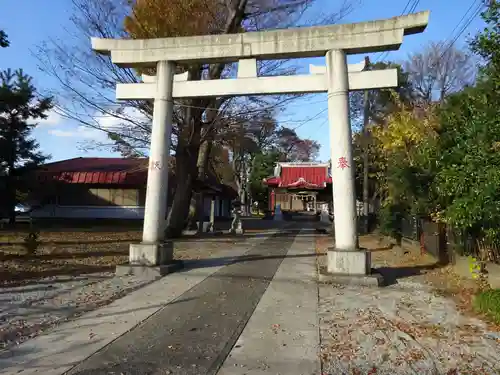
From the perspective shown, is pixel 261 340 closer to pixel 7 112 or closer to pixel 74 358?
pixel 74 358

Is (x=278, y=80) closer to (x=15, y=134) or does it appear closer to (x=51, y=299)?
(x=51, y=299)

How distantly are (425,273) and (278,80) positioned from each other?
5755 millimetres

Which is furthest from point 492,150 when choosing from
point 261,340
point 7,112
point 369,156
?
point 7,112

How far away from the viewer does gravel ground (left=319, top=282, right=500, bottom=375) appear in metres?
5.11

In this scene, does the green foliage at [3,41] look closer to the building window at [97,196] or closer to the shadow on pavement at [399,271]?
the shadow on pavement at [399,271]

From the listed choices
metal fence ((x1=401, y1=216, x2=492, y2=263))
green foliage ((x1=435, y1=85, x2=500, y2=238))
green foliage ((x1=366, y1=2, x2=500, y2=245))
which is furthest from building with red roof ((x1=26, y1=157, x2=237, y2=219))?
green foliage ((x1=435, y1=85, x2=500, y2=238))

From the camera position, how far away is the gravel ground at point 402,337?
511cm

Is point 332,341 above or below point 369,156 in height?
below

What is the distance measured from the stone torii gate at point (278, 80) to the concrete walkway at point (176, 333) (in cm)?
131

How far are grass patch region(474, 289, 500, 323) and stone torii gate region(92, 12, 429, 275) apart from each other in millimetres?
2730

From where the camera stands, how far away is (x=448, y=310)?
767cm

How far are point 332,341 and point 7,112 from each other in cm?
2329

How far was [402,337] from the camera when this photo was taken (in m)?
6.11

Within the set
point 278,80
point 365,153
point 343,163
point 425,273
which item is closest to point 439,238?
point 425,273
